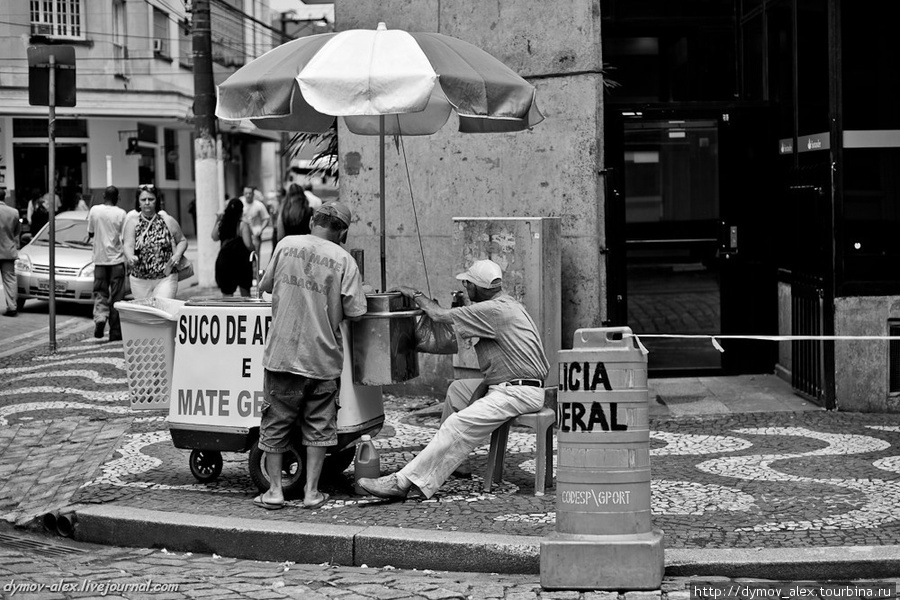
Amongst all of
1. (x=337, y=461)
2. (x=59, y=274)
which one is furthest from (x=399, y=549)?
(x=59, y=274)

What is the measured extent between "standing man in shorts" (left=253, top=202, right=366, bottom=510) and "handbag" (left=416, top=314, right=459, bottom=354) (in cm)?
65

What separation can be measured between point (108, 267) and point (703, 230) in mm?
7015

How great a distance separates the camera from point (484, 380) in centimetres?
733

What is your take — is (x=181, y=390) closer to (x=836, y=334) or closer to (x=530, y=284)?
(x=530, y=284)

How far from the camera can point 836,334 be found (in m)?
9.63

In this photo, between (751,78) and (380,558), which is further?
(751,78)

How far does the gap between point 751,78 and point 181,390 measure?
6.52 meters

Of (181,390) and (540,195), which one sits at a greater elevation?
(540,195)

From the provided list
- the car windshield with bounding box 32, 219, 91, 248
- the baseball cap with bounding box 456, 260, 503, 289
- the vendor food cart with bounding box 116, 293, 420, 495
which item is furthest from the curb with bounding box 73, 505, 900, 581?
the car windshield with bounding box 32, 219, 91, 248

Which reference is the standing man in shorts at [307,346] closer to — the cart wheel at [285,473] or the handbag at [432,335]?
the cart wheel at [285,473]

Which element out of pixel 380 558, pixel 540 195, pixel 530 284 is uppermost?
pixel 540 195

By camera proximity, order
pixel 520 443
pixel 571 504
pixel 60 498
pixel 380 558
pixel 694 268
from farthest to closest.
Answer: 1. pixel 694 268
2. pixel 520 443
3. pixel 60 498
4. pixel 380 558
5. pixel 571 504

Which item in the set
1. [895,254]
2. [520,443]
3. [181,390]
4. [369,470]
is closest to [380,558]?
[369,470]

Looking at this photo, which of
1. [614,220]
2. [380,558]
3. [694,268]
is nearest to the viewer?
[380,558]
